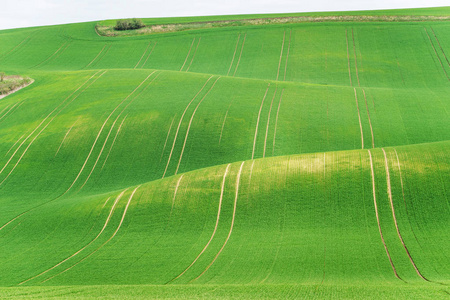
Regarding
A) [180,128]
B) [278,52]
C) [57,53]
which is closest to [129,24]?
[57,53]

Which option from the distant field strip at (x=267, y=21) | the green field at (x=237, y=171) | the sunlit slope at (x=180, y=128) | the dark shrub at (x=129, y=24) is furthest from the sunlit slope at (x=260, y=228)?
the dark shrub at (x=129, y=24)

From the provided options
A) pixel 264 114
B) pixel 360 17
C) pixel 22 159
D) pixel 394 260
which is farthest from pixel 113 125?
pixel 360 17

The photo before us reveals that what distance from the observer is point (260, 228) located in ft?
82.0

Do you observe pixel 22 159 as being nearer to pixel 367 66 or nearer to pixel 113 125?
pixel 113 125

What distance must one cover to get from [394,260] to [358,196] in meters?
5.39

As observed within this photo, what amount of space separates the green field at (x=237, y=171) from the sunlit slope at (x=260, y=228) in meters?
0.10

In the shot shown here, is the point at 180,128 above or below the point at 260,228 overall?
above

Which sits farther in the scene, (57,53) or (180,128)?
(57,53)

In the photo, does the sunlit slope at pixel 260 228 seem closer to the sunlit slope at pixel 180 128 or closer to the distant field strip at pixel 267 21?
the sunlit slope at pixel 180 128

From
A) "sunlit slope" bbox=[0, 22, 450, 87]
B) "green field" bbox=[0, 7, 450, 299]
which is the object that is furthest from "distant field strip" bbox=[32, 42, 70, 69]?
"green field" bbox=[0, 7, 450, 299]

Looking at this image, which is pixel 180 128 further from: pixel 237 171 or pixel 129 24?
pixel 129 24

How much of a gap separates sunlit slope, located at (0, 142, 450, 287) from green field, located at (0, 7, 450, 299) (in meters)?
0.10

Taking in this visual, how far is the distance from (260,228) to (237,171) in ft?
18.4

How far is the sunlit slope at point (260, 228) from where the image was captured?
2088 centimetres
